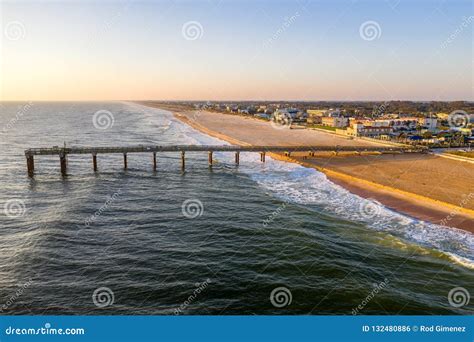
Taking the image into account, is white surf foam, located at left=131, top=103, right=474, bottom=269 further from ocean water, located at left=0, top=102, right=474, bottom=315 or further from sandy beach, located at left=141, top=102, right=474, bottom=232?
sandy beach, located at left=141, top=102, right=474, bottom=232

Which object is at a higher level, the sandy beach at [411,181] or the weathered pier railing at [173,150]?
the weathered pier railing at [173,150]

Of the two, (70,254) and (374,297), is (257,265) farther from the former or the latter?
(70,254)

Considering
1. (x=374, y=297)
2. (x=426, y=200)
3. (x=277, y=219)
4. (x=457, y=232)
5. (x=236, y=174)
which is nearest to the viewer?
(x=374, y=297)

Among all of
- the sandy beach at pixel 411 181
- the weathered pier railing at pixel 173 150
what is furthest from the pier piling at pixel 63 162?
the sandy beach at pixel 411 181

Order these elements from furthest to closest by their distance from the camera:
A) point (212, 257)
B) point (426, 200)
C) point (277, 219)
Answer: point (426, 200)
point (277, 219)
point (212, 257)

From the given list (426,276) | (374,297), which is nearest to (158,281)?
(374,297)

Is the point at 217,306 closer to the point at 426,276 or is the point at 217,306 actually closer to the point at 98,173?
the point at 426,276

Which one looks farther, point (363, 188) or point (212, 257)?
point (363, 188)

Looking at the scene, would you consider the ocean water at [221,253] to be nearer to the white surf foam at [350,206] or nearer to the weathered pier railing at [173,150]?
the white surf foam at [350,206]
